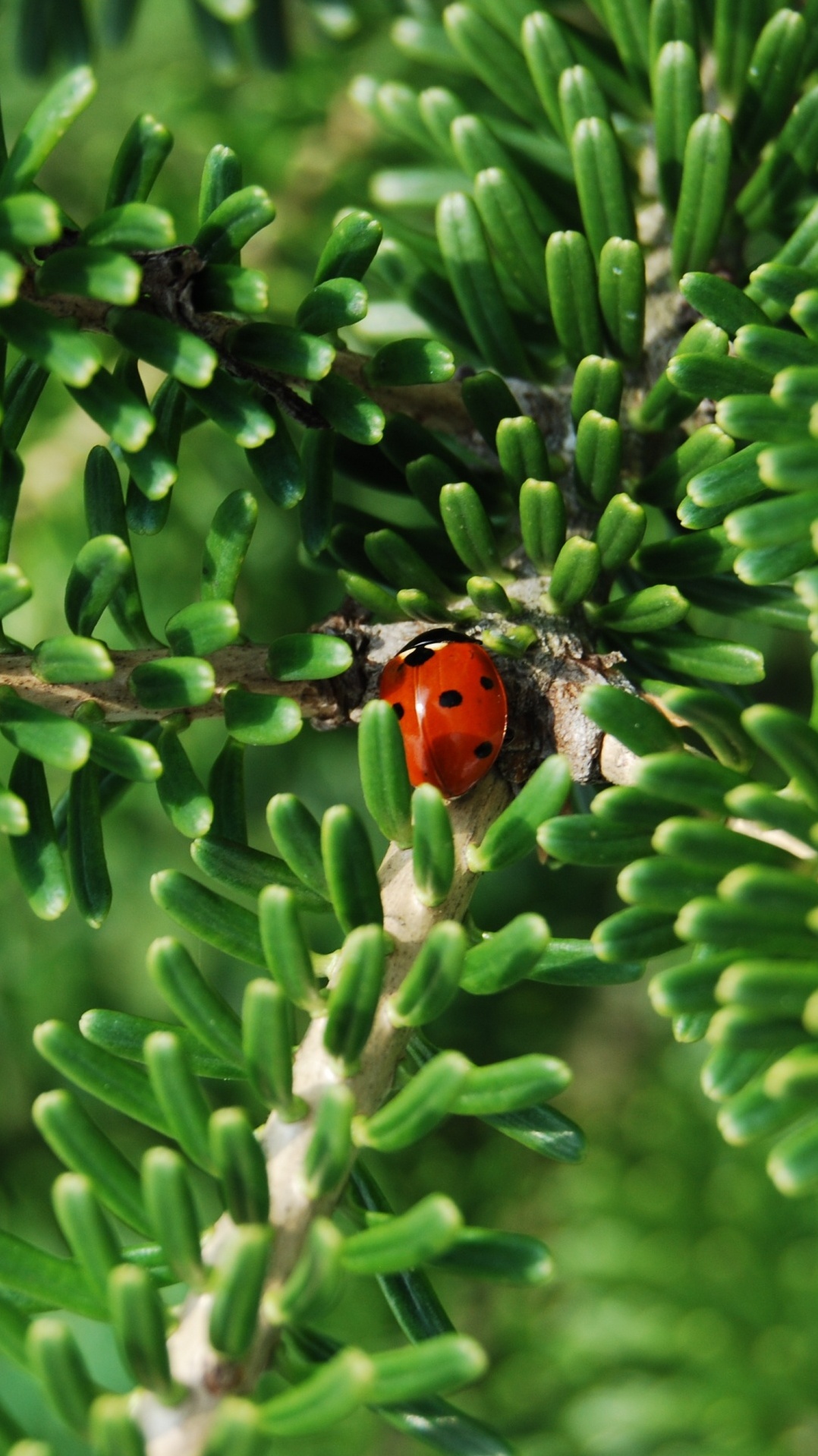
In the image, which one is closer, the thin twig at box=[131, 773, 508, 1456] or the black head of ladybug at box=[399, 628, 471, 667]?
the thin twig at box=[131, 773, 508, 1456]

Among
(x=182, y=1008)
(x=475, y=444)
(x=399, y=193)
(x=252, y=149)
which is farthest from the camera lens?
(x=252, y=149)

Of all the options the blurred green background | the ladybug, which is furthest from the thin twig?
the blurred green background

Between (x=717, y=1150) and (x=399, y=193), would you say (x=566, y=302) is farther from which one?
(x=717, y=1150)

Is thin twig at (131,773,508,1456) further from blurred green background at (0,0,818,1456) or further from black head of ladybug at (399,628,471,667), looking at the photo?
blurred green background at (0,0,818,1456)

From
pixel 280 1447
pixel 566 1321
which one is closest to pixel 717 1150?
pixel 566 1321

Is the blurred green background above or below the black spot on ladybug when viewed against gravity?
below
